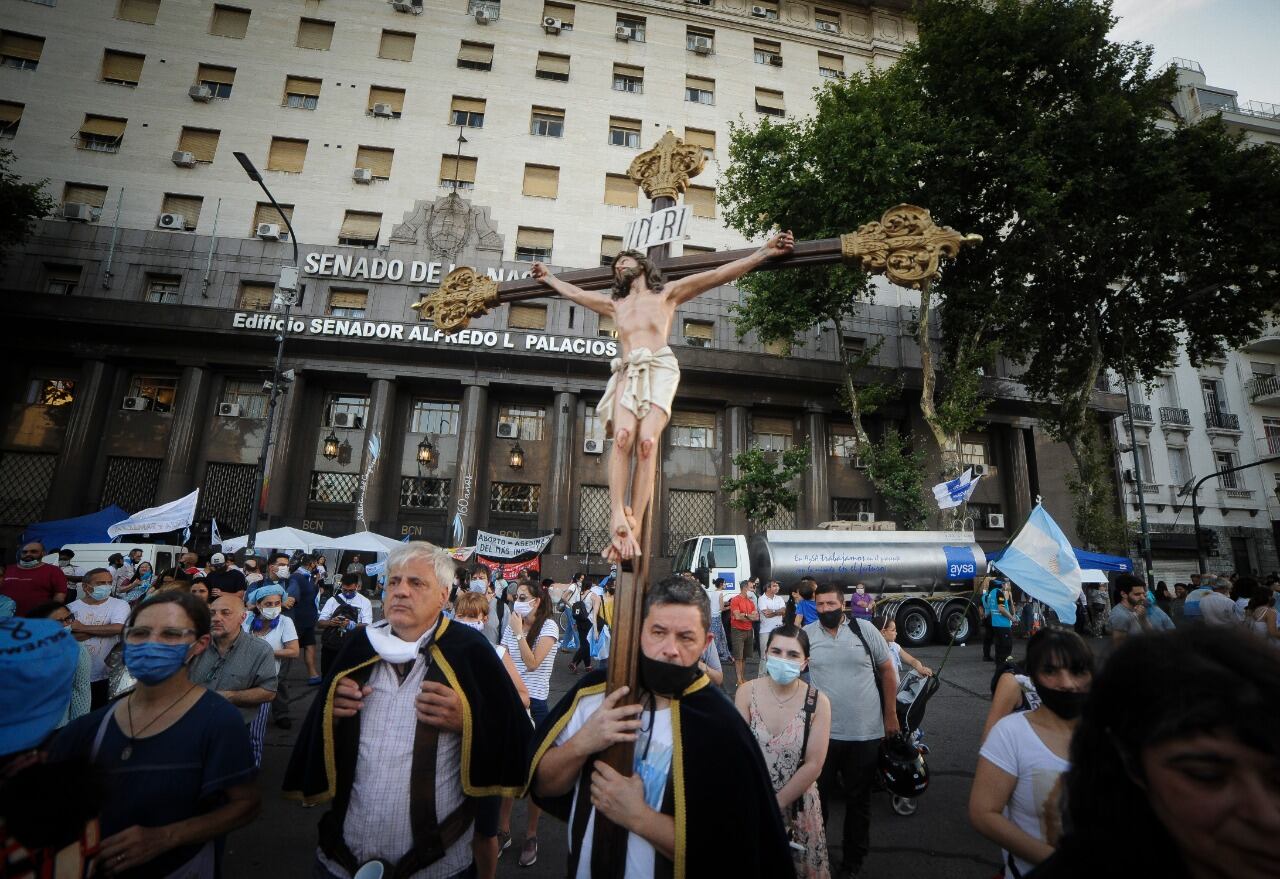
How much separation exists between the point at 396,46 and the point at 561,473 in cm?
2045

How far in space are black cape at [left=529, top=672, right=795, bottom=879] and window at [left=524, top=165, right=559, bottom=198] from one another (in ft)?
85.6

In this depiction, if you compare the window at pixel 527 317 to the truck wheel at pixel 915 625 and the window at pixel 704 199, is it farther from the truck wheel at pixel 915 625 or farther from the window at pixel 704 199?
the truck wheel at pixel 915 625

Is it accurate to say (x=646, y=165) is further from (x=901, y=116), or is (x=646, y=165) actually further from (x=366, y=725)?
(x=901, y=116)

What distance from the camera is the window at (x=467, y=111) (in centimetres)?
2527

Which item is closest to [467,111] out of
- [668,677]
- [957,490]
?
[957,490]

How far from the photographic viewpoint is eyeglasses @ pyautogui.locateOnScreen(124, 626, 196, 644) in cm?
237

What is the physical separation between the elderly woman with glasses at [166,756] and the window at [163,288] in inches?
1047

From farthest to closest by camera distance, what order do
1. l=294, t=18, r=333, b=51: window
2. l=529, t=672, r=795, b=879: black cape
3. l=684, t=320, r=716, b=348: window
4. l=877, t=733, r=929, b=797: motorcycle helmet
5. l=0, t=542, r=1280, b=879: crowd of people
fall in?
l=294, t=18, r=333, b=51: window
l=684, t=320, r=716, b=348: window
l=877, t=733, r=929, b=797: motorcycle helmet
l=529, t=672, r=795, b=879: black cape
l=0, t=542, r=1280, b=879: crowd of people

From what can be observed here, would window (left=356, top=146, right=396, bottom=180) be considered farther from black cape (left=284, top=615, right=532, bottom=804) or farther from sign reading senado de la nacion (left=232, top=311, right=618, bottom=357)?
black cape (left=284, top=615, right=532, bottom=804)

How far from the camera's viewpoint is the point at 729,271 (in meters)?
3.24

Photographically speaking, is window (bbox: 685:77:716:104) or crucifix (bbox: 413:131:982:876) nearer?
crucifix (bbox: 413:131:982:876)

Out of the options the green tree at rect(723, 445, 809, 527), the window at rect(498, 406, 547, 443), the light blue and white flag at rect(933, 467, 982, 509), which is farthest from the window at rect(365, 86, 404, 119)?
the light blue and white flag at rect(933, 467, 982, 509)

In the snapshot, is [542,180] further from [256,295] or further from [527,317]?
[256,295]

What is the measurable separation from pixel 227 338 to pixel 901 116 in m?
24.4
